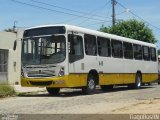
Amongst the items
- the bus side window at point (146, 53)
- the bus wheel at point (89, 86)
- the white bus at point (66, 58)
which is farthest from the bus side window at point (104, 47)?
the bus side window at point (146, 53)

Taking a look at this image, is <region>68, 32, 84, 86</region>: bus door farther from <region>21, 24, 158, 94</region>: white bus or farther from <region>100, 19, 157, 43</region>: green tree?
<region>100, 19, 157, 43</region>: green tree

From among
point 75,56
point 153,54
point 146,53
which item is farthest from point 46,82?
point 153,54

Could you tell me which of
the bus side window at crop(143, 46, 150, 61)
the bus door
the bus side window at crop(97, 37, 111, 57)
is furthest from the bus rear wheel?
the bus door

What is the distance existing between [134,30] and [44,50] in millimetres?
28954

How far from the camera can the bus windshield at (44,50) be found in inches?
830

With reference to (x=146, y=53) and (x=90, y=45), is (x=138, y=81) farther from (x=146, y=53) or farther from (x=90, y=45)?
(x=90, y=45)

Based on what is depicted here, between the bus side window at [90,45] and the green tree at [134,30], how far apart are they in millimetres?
25269

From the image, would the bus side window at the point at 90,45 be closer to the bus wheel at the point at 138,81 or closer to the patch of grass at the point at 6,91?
the patch of grass at the point at 6,91

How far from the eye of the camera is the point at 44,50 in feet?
70.1

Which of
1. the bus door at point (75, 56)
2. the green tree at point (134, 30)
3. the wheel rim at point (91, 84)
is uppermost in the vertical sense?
the green tree at point (134, 30)

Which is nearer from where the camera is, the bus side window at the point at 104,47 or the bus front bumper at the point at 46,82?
the bus front bumper at the point at 46,82

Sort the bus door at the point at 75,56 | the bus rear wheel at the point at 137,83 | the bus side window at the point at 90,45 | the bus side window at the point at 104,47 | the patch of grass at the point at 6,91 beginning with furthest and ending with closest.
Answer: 1. the bus rear wheel at the point at 137,83
2. the bus side window at the point at 104,47
3. the bus side window at the point at 90,45
4. the patch of grass at the point at 6,91
5. the bus door at the point at 75,56

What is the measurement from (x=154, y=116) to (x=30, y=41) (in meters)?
10.3

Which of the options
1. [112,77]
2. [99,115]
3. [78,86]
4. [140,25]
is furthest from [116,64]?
[140,25]
